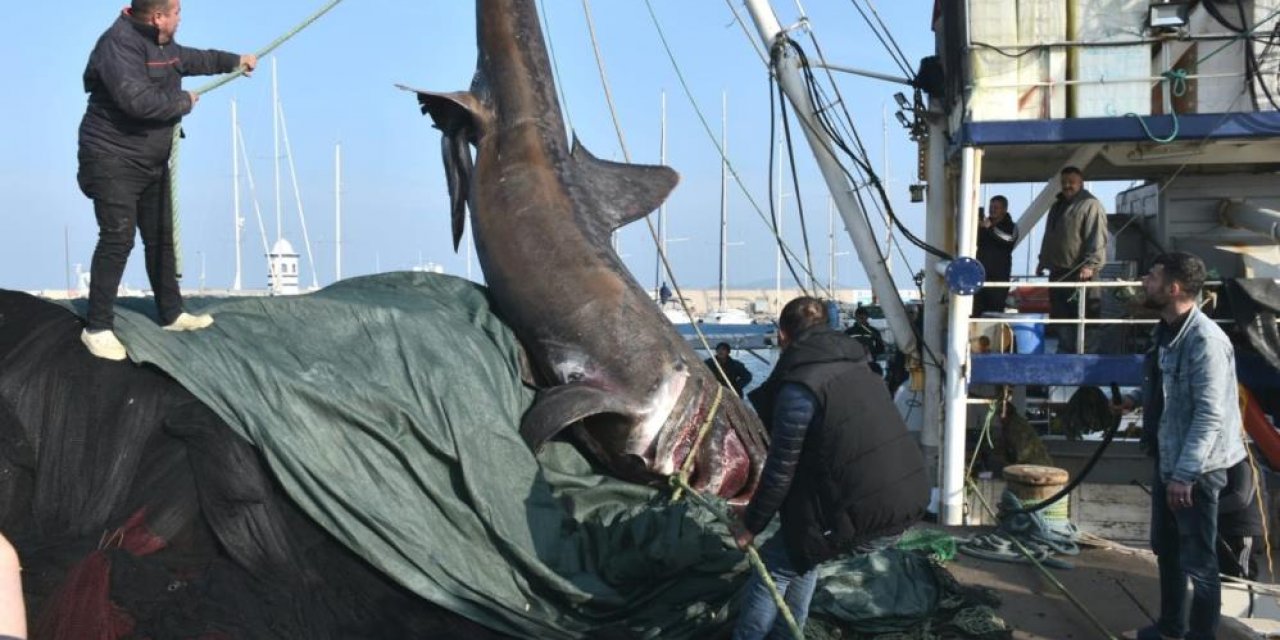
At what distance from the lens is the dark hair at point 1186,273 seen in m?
4.61

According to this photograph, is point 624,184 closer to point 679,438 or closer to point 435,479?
point 679,438

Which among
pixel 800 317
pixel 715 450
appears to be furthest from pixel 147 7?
pixel 715 450

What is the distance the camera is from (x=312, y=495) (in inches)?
202

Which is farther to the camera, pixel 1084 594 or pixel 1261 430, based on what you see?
pixel 1261 430

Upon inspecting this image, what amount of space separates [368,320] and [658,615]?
91.7 inches

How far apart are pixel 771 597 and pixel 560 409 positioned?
2393 mm

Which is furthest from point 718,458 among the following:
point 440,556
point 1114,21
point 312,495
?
point 1114,21

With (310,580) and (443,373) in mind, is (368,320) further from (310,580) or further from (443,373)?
(310,580)

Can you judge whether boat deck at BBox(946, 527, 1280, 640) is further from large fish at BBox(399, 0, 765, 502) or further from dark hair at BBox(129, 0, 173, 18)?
dark hair at BBox(129, 0, 173, 18)

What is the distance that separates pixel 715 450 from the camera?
706cm

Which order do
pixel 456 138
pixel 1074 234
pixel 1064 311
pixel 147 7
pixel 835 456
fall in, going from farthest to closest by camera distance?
pixel 1064 311, pixel 1074 234, pixel 456 138, pixel 147 7, pixel 835 456

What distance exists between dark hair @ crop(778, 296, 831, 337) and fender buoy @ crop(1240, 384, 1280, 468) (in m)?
5.91

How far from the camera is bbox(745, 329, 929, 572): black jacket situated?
409cm

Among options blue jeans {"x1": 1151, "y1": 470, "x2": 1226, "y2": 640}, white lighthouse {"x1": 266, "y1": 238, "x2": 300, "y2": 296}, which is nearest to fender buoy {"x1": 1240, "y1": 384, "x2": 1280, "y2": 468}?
blue jeans {"x1": 1151, "y1": 470, "x2": 1226, "y2": 640}
